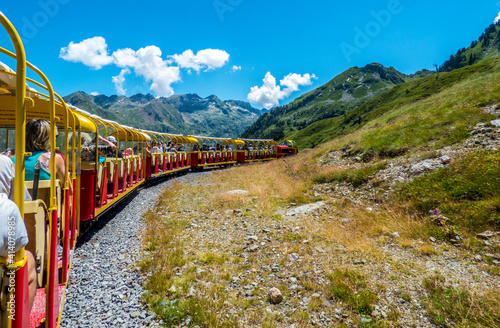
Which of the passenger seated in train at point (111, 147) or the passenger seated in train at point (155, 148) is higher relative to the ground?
the passenger seated in train at point (155, 148)

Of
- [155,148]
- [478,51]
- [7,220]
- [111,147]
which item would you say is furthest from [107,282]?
[478,51]

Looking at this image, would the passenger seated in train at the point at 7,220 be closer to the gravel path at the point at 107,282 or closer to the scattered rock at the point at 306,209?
the gravel path at the point at 107,282

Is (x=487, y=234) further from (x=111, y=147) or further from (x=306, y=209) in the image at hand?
(x=111, y=147)

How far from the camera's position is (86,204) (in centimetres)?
557

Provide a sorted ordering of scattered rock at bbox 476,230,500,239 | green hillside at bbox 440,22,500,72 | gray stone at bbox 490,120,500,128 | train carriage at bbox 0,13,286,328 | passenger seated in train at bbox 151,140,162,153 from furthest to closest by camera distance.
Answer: green hillside at bbox 440,22,500,72, passenger seated in train at bbox 151,140,162,153, gray stone at bbox 490,120,500,128, scattered rock at bbox 476,230,500,239, train carriage at bbox 0,13,286,328

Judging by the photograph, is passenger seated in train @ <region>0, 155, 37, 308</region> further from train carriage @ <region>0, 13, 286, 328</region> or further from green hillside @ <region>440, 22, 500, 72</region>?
green hillside @ <region>440, 22, 500, 72</region>

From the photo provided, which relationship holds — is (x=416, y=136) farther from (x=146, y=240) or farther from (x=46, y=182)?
(x=46, y=182)

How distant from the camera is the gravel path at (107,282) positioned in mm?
3438

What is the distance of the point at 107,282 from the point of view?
4.28m

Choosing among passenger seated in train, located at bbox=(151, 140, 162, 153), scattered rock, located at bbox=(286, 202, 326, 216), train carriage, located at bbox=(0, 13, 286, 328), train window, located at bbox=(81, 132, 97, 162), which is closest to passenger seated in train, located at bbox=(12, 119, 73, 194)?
train carriage, located at bbox=(0, 13, 286, 328)

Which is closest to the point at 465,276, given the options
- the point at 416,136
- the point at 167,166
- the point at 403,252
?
the point at 403,252

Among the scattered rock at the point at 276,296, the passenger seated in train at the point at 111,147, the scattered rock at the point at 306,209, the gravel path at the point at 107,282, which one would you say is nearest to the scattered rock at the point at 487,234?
the scattered rock at the point at 306,209

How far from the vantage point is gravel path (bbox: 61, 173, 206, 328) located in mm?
3438

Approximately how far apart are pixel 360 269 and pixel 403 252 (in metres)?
1.21
